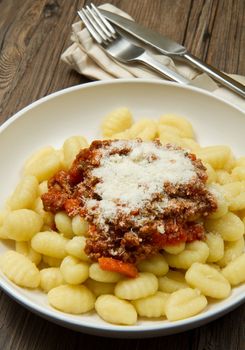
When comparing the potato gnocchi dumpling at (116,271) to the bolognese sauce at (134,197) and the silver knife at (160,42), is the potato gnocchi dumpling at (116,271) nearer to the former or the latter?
the bolognese sauce at (134,197)

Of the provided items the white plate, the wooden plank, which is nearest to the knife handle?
the white plate

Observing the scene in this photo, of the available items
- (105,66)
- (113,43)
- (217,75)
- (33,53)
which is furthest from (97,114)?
(33,53)

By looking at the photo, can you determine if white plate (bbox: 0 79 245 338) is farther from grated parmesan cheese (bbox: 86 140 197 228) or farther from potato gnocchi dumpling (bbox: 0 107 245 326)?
grated parmesan cheese (bbox: 86 140 197 228)

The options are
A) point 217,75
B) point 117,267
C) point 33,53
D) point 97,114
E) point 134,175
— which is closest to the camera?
point 117,267

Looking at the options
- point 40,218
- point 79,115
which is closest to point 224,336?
point 40,218

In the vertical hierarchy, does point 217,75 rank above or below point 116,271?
above

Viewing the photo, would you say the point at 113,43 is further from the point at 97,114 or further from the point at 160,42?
the point at 97,114
